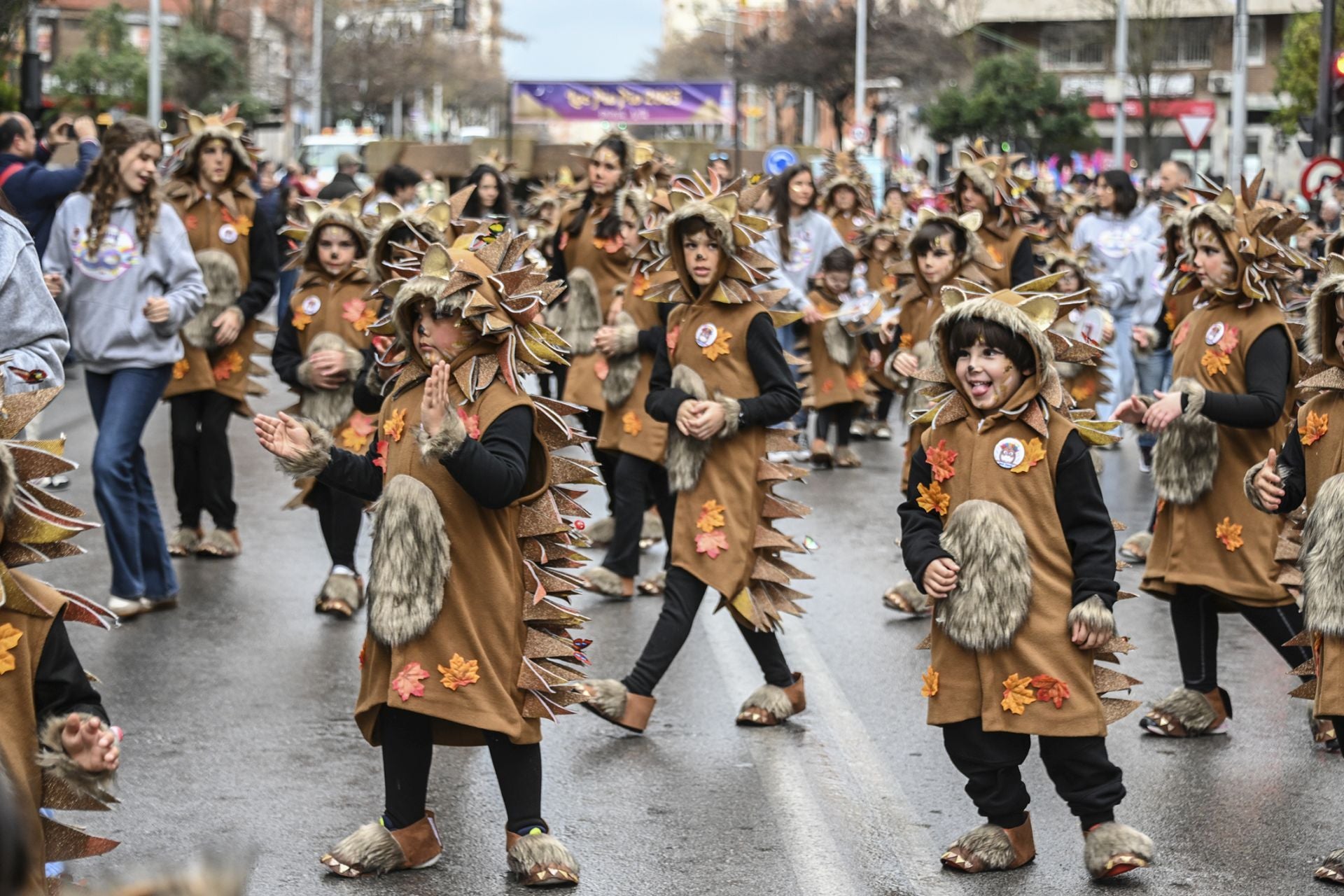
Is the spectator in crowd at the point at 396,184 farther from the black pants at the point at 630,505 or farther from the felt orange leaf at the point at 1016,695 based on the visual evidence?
the felt orange leaf at the point at 1016,695

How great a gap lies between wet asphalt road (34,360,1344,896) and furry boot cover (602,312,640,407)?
40.8 inches

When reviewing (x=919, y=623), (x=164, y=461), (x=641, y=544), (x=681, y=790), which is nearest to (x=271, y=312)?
(x=164, y=461)

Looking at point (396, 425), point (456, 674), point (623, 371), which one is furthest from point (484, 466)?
point (623, 371)

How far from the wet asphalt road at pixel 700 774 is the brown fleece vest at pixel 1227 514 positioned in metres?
0.57

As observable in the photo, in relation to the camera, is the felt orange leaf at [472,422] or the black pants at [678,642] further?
the black pants at [678,642]

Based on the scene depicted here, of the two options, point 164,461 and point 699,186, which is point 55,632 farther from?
point 164,461

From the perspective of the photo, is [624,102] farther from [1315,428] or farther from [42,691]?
[42,691]

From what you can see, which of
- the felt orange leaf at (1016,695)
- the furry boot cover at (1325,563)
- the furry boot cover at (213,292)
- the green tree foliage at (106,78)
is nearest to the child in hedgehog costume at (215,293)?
the furry boot cover at (213,292)

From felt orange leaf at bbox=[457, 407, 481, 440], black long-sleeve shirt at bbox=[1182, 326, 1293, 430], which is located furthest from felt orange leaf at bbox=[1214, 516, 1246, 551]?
felt orange leaf at bbox=[457, 407, 481, 440]

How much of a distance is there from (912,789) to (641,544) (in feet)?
14.7

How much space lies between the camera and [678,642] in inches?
268

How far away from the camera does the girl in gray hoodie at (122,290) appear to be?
8.23 meters

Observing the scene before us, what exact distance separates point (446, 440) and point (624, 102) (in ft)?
106

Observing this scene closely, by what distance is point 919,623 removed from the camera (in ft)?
29.4
